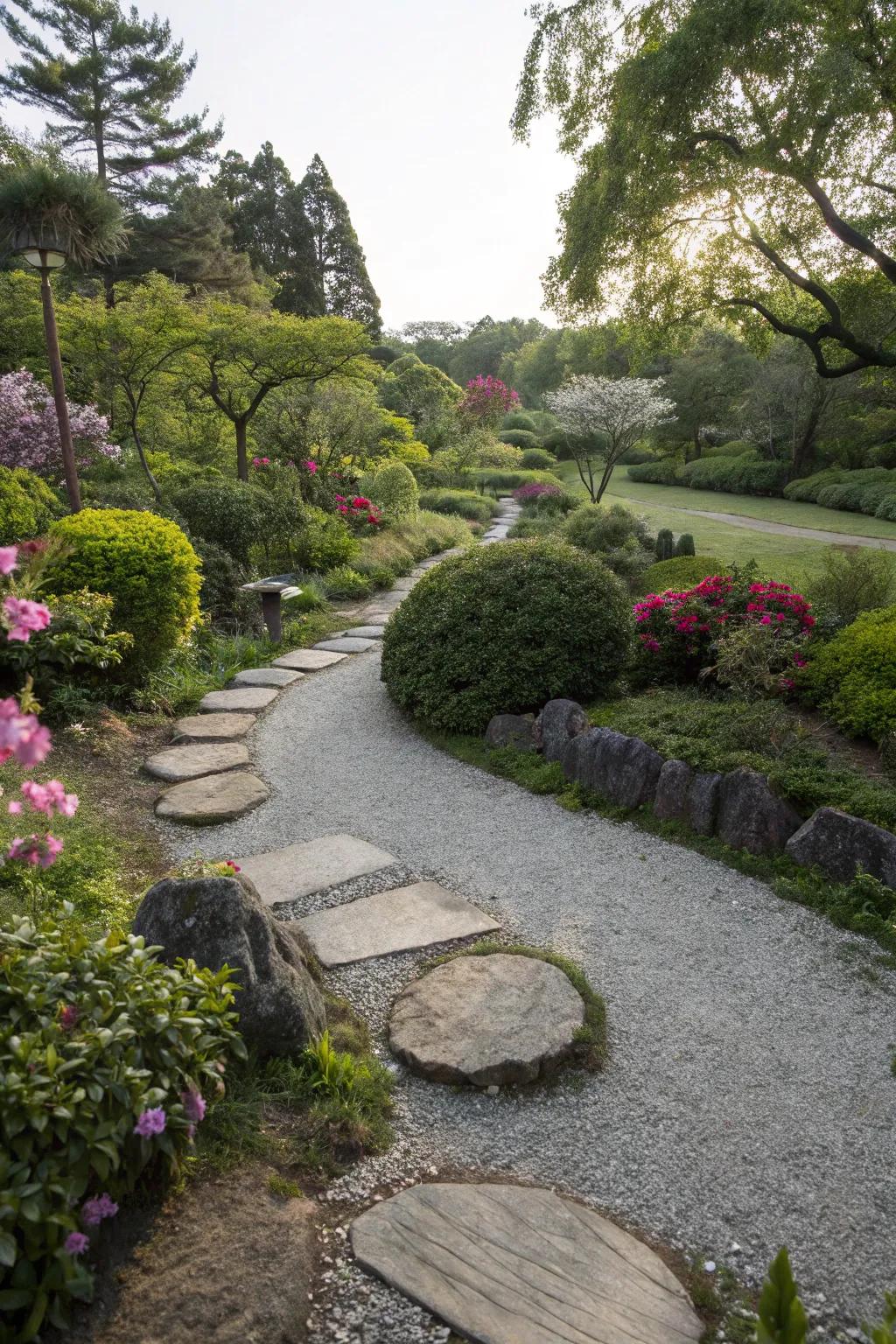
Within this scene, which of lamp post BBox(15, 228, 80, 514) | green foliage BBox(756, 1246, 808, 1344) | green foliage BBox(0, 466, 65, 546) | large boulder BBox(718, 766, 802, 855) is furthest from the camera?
lamp post BBox(15, 228, 80, 514)

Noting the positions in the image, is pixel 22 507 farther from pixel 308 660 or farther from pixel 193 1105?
pixel 193 1105

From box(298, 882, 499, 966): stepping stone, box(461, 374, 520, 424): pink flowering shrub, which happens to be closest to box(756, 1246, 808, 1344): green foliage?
box(298, 882, 499, 966): stepping stone

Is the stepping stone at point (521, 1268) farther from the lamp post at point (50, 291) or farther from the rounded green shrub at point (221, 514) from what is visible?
the rounded green shrub at point (221, 514)

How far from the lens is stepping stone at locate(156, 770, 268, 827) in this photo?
4.17 metres

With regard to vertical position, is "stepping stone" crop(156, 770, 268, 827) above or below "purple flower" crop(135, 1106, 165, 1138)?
below

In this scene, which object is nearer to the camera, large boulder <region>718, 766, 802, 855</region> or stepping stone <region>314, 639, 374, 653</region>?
large boulder <region>718, 766, 802, 855</region>

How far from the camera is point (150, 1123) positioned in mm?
1613

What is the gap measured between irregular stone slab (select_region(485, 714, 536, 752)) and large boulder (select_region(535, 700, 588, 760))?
0.07 meters

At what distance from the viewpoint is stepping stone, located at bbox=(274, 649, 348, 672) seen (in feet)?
22.6

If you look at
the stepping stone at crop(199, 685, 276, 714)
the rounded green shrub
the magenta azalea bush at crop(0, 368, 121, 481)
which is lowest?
the stepping stone at crop(199, 685, 276, 714)

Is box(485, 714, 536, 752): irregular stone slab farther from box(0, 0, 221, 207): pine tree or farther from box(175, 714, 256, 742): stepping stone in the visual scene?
box(0, 0, 221, 207): pine tree

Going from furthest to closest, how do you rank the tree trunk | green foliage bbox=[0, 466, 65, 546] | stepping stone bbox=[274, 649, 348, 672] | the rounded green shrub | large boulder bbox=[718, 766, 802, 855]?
the rounded green shrub
stepping stone bbox=[274, 649, 348, 672]
the tree trunk
green foliage bbox=[0, 466, 65, 546]
large boulder bbox=[718, 766, 802, 855]

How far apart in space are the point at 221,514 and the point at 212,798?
15.8 ft

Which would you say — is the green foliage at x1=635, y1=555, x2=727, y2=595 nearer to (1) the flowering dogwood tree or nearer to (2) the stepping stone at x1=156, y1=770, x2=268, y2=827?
(2) the stepping stone at x1=156, y1=770, x2=268, y2=827
